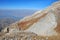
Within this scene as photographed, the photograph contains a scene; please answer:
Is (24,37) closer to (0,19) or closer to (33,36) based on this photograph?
(33,36)

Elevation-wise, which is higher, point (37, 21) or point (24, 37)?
point (37, 21)

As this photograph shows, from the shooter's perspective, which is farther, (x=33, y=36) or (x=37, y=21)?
(x=37, y=21)

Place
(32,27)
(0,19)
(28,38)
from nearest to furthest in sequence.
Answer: (28,38), (32,27), (0,19)

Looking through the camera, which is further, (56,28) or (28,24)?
(28,24)

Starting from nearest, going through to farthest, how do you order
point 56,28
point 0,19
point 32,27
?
point 56,28, point 32,27, point 0,19

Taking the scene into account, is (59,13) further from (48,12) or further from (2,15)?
(2,15)

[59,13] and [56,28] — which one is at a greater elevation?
[59,13]

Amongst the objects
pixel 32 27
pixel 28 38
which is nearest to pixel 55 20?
pixel 32 27

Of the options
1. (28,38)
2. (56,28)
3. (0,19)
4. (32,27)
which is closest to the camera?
(28,38)

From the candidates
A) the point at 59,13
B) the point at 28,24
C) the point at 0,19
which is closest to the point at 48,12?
the point at 59,13
